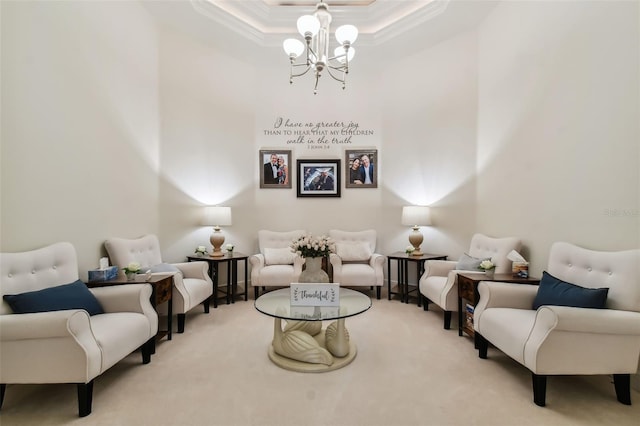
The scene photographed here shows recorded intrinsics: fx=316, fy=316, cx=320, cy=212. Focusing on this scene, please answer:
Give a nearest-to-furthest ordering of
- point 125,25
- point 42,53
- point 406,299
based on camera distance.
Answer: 1. point 42,53
2. point 125,25
3. point 406,299

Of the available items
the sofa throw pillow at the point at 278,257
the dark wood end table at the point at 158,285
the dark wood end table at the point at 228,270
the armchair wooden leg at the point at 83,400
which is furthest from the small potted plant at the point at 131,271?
the sofa throw pillow at the point at 278,257

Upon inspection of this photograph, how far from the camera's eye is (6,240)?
7.29 ft

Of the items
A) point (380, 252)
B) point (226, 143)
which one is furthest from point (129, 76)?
point (380, 252)

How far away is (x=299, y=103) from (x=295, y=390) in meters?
4.28

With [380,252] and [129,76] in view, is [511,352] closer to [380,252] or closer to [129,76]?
[380,252]

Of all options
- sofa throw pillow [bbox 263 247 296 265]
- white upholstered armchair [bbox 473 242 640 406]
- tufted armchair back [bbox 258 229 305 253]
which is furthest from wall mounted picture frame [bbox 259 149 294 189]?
white upholstered armchair [bbox 473 242 640 406]

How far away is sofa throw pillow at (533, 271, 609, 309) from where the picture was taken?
211 centimetres

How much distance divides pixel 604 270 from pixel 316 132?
4.02 m

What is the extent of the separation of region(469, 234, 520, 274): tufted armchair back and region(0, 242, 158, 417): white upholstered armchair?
3392 mm

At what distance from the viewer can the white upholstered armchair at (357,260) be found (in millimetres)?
4312

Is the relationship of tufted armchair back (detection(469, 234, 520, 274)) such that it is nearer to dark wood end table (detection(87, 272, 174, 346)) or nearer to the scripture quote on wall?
the scripture quote on wall

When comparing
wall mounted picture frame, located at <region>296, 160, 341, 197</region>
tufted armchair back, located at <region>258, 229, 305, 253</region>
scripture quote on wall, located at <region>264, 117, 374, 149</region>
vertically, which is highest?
scripture quote on wall, located at <region>264, 117, 374, 149</region>

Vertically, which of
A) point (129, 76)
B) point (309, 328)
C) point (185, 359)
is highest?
point (129, 76)

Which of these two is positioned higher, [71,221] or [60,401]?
[71,221]
